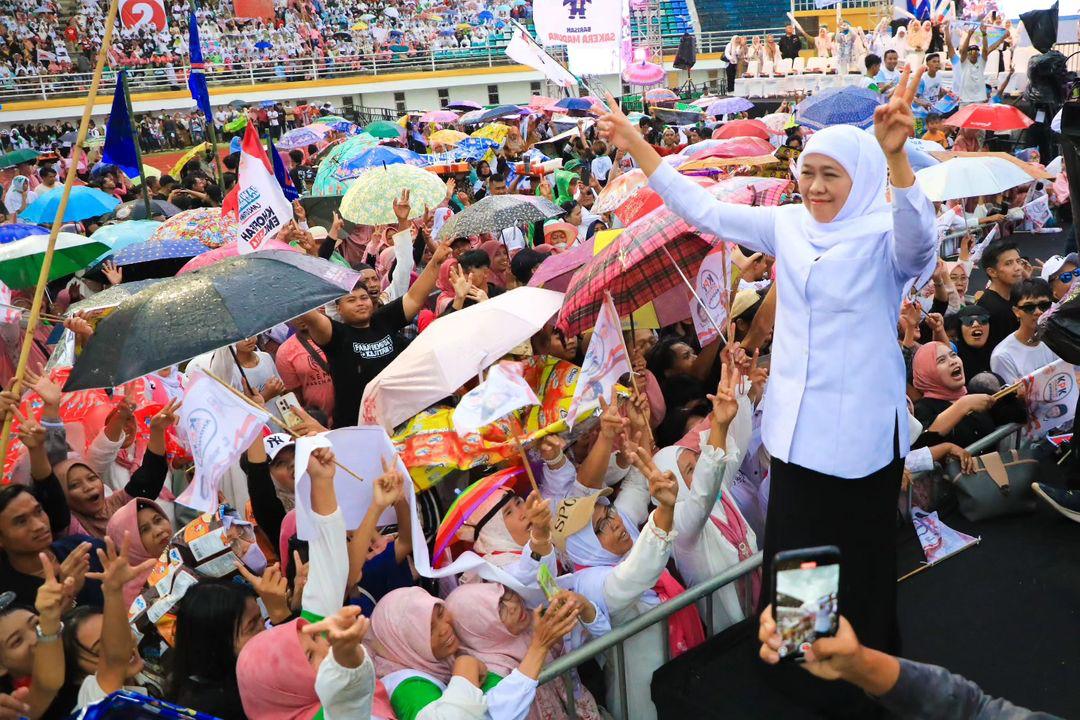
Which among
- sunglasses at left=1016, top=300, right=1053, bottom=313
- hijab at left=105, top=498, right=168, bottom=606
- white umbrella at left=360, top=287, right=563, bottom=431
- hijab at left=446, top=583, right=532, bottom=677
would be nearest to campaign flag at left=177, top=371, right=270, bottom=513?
Result: hijab at left=105, top=498, right=168, bottom=606

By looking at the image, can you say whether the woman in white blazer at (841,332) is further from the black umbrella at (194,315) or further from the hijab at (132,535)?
the hijab at (132,535)

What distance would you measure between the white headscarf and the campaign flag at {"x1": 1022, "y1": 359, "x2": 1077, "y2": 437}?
2.12 meters

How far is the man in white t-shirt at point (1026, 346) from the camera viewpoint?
432cm

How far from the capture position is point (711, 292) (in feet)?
12.6

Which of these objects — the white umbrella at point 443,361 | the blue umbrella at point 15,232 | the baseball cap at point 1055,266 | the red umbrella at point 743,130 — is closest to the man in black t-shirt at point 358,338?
the white umbrella at point 443,361

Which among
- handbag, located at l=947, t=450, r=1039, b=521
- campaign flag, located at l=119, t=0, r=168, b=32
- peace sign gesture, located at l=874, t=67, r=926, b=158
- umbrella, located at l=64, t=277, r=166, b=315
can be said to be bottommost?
handbag, located at l=947, t=450, r=1039, b=521

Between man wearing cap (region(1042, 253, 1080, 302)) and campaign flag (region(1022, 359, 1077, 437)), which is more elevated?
man wearing cap (region(1042, 253, 1080, 302))

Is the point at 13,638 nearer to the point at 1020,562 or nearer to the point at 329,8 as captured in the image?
the point at 1020,562

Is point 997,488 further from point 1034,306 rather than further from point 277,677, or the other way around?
point 277,677

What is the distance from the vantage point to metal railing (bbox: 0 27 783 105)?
85.1 feet

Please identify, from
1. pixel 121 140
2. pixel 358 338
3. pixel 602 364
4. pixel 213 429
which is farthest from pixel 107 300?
pixel 121 140

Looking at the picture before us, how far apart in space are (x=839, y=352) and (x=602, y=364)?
1208mm

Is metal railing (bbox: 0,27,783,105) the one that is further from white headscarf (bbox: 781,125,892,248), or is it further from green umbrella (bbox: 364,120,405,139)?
white headscarf (bbox: 781,125,892,248)

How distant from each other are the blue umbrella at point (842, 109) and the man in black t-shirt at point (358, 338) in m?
6.00
